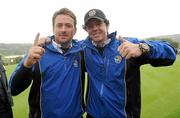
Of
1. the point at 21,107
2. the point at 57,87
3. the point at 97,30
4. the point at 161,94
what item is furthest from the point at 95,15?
the point at 161,94

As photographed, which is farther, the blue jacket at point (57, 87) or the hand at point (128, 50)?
the blue jacket at point (57, 87)

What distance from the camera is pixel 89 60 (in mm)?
4723

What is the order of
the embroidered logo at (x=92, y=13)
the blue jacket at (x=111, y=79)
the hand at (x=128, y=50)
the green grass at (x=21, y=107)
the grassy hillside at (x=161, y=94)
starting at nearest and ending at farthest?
the hand at (x=128, y=50) → the blue jacket at (x=111, y=79) → the embroidered logo at (x=92, y=13) → the grassy hillside at (x=161, y=94) → the green grass at (x=21, y=107)

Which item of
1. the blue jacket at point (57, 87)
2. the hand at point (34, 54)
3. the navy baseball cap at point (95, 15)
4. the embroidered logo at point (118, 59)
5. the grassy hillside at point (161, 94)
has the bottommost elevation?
the grassy hillside at point (161, 94)

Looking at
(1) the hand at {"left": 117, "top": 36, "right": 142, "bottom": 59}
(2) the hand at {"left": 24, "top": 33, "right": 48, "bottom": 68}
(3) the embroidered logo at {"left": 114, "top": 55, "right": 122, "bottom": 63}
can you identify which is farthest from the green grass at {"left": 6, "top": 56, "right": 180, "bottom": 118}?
(2) the hand at {"left": 24, "top": 33, "right": 48, "bottom": 68}

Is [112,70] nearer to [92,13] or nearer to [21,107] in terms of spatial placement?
[92,13]

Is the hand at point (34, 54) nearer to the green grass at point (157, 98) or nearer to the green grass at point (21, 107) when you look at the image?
the green grass at point (157, 98)

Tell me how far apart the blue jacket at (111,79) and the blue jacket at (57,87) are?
266 mm

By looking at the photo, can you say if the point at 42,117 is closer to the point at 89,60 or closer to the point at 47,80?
the point at 47,80

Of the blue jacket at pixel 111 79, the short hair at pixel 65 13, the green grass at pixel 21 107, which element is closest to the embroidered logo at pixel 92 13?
the short hair at pixel 65 13

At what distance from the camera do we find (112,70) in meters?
4.50

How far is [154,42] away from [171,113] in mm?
6013

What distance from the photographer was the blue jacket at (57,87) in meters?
4.49

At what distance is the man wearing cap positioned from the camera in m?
4.48
